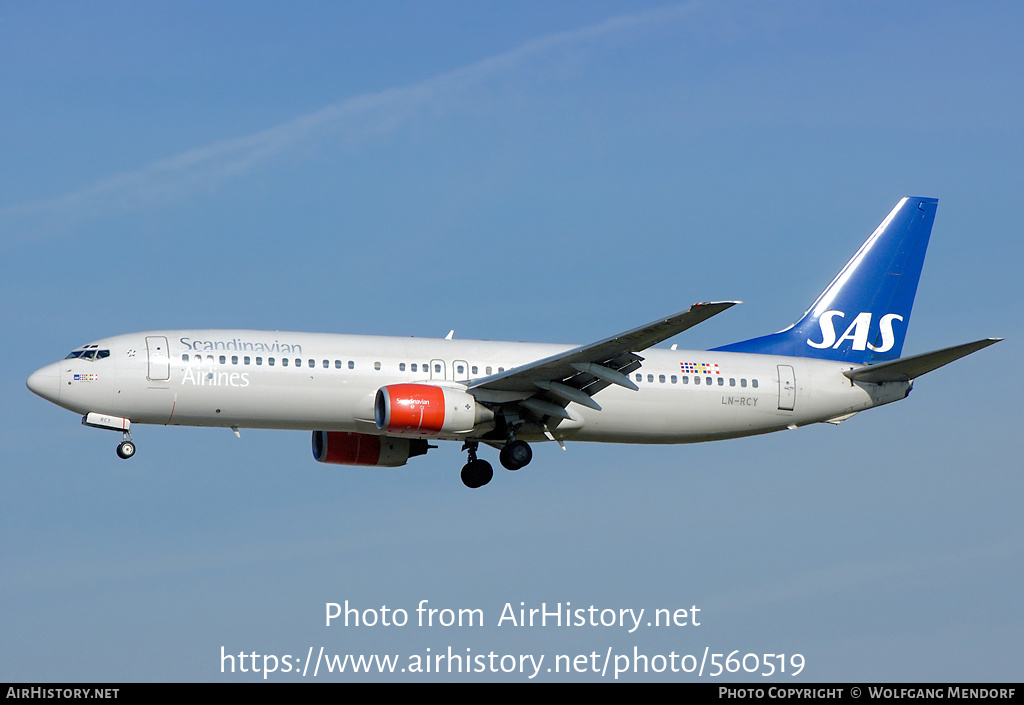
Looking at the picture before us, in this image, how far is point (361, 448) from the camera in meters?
41.7

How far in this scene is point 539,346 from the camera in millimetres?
40344

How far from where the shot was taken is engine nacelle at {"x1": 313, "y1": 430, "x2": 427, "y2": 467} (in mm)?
41656

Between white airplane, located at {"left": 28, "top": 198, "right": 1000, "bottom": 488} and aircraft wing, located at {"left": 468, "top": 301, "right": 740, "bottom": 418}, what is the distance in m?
0.05

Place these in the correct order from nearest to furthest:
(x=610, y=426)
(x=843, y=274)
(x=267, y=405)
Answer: (x=267, y=405) < (x=610, y=426) < (x=843, y=274)

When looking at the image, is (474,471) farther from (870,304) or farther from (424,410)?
(870,304)

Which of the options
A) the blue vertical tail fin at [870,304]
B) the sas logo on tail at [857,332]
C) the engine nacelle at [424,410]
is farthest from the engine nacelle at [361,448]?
the sas logo on tail at [857,332]

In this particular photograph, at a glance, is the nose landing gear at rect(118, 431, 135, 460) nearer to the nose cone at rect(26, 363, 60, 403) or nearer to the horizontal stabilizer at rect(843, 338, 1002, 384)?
the nose cone at rect(26, 363, 60, 403)

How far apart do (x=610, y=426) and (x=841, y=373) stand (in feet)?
25.5

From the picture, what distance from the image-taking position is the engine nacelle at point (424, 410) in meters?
36.0

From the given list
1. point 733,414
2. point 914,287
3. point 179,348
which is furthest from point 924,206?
A: point 179,348

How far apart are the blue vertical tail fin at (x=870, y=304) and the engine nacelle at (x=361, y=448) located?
1047cm
